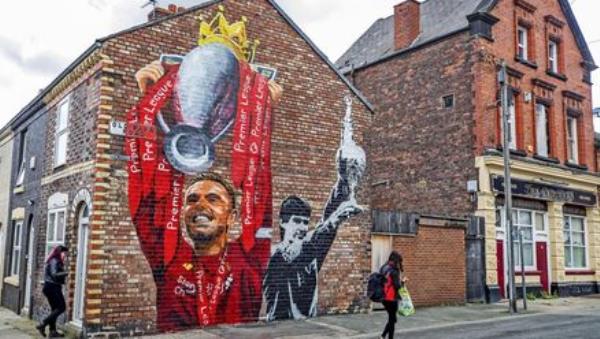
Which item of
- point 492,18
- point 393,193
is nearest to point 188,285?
point 393,193

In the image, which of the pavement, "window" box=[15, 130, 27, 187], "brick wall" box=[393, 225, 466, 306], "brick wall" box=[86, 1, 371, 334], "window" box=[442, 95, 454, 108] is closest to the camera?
A: "brick wall" box=[86, 1, 371, 334]

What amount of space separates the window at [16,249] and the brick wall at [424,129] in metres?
13.4

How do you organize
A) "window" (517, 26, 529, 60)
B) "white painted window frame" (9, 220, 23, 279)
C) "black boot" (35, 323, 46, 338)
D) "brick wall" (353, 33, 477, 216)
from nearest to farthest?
"black boot" (35, 323, 46, 338)
"white painted window frame" (9, 220, 23, 279)
"brick wall" (353, 33, 477, 216)
"window" (517, 26, 529, 60)

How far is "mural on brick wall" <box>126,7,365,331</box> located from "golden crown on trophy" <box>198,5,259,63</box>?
2 cm

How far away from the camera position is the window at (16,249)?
16.8 meters

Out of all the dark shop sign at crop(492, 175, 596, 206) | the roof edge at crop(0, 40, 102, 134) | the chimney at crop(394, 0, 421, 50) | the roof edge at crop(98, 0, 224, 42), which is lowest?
the dark shop sign at crop(492, 175, 596, 206)

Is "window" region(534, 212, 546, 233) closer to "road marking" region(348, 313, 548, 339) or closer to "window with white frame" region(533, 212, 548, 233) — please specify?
"window with white frame" region(533, 212, 548, 233)

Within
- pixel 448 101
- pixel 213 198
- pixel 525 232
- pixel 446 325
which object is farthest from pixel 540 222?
pixel 213 198

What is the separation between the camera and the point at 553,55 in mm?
23922

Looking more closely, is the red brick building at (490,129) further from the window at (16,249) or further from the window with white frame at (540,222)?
the window at (16,249)

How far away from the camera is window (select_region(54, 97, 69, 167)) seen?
13461 millimetres

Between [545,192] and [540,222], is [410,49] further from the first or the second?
[540,222]

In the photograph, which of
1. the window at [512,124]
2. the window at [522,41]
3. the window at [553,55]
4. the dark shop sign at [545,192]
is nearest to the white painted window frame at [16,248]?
the dark shop sign at [545,192]

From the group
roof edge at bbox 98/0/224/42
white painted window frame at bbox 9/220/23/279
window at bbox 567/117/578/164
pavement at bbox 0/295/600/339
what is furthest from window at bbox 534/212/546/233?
white painted window frame at bbox 9/220/23/279
